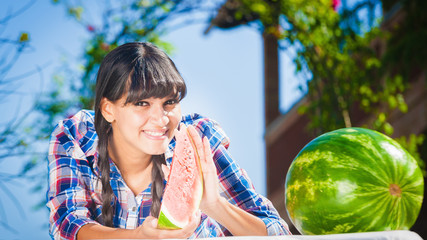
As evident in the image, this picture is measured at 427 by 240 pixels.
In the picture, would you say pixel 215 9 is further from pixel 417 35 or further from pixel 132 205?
pixel 132 205

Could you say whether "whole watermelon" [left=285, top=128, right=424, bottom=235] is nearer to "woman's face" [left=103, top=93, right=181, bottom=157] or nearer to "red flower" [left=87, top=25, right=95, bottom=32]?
"woman's face" [left=103, top=93, right=181, bottom=157]

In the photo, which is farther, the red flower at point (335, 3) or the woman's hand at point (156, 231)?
the red flower at point (335, 3)

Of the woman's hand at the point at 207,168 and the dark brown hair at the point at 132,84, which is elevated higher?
the dark brown hair at the point at 132,84

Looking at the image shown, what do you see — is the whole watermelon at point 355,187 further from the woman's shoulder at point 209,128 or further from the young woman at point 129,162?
the woman's shoulder at point 209,128

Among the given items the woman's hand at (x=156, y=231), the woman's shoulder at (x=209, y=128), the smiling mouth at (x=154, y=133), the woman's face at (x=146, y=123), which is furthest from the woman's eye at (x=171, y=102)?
the woman's hand at (x=156, y=231)

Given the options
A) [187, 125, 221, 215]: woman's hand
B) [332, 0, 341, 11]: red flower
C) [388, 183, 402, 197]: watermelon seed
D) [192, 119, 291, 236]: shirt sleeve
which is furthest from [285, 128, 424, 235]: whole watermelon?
[332, 0, 341, 11]: red flower

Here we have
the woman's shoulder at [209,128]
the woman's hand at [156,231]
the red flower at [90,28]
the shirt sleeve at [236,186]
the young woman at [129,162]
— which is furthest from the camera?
the red flower at [90,28]

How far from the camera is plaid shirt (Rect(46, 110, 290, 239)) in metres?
1.85

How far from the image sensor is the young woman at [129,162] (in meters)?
1.85

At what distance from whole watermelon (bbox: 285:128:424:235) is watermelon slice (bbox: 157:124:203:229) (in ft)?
1.38

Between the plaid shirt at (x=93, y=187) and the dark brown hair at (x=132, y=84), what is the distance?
42 millimetres

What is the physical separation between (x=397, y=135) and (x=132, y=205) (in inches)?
258

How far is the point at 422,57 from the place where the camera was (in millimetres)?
6117

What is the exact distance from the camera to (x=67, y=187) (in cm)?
189
